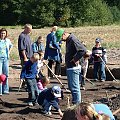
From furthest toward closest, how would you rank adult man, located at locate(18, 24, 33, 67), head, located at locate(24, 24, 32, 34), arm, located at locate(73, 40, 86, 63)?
adult man, located at locate(18, 24, 33, 67), head, located at locate(24, 24, 32, 34), arm, located at locate(73, 40, 86, 63)

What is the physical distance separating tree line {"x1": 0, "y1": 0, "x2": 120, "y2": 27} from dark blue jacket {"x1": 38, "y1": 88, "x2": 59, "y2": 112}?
4933 cm

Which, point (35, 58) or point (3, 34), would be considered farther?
point (3, 34)

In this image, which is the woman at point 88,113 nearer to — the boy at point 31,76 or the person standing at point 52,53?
the boy at point 31,76

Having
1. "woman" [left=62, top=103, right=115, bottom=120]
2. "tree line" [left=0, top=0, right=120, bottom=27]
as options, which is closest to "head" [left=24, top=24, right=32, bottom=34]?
"woman" [left=62, top=103, right=115, bottom=120]

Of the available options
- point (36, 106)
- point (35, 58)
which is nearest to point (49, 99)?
point (36, 106)

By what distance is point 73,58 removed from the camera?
938 centimetres

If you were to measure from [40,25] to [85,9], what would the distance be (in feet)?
20.9

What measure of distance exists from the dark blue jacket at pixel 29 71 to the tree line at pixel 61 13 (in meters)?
48.6

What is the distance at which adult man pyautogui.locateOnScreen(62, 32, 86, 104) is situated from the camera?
9.34 meters

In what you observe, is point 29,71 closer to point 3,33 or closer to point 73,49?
point 73,49

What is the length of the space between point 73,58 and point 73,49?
0.20m

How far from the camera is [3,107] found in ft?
34.4

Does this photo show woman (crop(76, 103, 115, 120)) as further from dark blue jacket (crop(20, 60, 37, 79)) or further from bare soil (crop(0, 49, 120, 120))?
dark blue jacket (crop(20, 60, 37, 79))

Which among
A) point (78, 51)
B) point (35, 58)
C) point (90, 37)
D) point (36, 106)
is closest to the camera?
point (78, 51)
